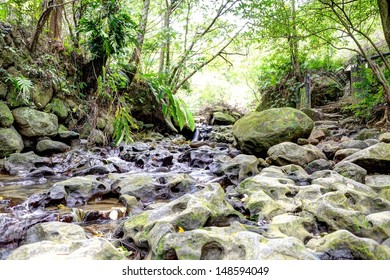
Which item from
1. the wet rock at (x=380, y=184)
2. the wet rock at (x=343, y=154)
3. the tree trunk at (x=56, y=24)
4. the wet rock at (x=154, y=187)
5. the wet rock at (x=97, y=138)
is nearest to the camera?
the wet rock at (x=380, y=184)

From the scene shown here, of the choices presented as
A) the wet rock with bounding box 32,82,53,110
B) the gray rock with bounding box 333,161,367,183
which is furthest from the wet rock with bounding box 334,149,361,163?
the wet rock with bounding box 32,82,53,110

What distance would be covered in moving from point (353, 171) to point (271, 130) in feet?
8.28

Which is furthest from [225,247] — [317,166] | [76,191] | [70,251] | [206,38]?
[206,38]

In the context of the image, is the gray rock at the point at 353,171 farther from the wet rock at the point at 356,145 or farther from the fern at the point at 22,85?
the fern at the point at 22,85

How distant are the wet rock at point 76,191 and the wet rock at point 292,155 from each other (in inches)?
118

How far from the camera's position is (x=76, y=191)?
12.4ft

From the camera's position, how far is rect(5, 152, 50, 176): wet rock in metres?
5.35

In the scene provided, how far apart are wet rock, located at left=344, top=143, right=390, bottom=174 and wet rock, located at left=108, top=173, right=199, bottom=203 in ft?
7.92

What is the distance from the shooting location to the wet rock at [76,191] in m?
3.55

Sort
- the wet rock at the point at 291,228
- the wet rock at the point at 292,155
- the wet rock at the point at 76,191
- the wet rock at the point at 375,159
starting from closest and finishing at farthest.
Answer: the wet rock at the point at 291,228 < the wet rock at the point at 76,191 < the wet rock at the point at 375,159 < the wet rock at the point at 292,155

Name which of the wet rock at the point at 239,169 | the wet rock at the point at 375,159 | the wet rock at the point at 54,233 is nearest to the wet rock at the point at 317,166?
the wet rock at the point at 375,159

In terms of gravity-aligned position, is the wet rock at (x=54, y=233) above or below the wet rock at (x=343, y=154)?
below

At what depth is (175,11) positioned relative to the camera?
13336 millimetres

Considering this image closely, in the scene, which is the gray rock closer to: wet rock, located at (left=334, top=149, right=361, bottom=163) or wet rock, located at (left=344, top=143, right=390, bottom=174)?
wet rock, located at (left=344, top=143, right=390, bottom=174)
